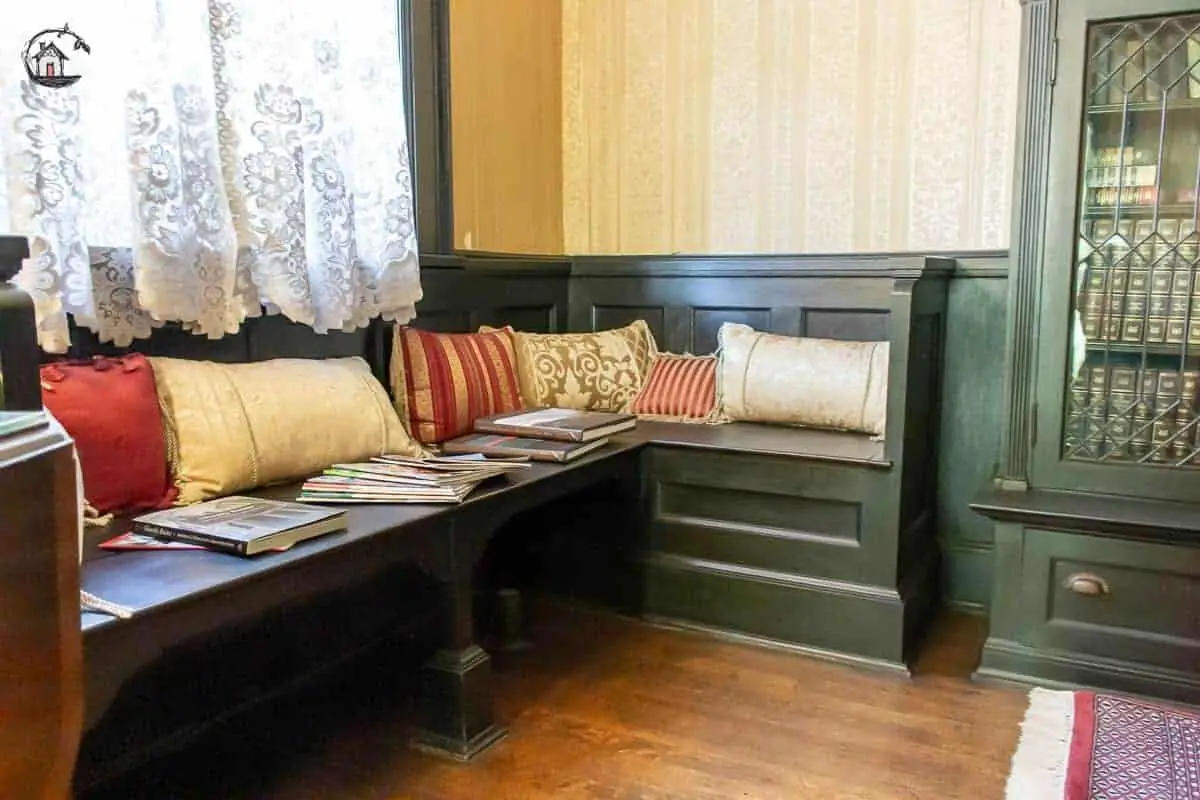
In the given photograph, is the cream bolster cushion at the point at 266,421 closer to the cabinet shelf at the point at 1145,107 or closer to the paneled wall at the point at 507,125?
the paneled wall at the point at 507,125

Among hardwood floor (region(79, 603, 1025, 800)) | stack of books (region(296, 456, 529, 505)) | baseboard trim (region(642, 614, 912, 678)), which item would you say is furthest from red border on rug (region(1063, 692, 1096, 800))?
stack of books (region(296, 456, 529, 505))

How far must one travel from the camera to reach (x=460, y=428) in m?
2.60

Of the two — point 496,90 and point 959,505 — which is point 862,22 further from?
point 959,505

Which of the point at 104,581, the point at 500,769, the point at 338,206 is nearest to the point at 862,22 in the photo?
the point at 338,206

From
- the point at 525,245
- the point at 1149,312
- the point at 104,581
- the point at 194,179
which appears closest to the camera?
the point at 104,581

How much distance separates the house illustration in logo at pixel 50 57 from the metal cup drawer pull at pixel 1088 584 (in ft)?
7.82

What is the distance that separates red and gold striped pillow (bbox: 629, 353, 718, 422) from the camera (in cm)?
300

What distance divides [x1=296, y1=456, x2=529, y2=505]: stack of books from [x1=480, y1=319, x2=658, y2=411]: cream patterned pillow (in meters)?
0.83

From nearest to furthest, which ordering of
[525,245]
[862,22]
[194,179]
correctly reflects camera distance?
[194,179] < [862,22] < [525,245]

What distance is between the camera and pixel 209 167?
6.29ft

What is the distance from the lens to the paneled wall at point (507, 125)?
9.77 feet

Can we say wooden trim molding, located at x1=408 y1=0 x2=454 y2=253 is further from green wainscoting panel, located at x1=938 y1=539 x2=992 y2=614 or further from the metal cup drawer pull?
the metal cup drawer pull

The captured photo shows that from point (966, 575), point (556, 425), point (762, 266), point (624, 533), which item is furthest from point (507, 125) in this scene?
point (966, 575)

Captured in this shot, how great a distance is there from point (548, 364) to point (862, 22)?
1434mm
